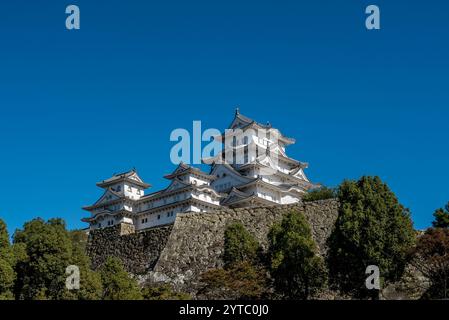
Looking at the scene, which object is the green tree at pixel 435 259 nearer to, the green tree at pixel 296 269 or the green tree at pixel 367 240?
the green tree at pixel 367 240

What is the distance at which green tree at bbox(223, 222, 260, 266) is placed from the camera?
114ft

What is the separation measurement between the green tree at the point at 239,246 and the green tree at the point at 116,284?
5.88 meters

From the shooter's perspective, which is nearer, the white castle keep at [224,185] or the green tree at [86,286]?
the green tree at [86,286]

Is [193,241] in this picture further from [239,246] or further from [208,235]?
[239,246]

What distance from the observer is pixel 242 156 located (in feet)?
219

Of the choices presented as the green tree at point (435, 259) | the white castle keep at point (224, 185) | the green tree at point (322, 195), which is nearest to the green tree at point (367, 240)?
the green tree at point (435, 259)

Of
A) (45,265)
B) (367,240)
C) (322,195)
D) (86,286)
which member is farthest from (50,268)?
(322,195)

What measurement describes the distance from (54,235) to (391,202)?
16.6 meters

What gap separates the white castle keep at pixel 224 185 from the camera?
59562 millimetres

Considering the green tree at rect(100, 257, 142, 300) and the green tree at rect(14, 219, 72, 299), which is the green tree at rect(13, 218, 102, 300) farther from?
the green tree at rect(100, 257, 142, 300)

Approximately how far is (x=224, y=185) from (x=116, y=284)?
33236 mm

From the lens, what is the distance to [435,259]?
28109 millimetres
